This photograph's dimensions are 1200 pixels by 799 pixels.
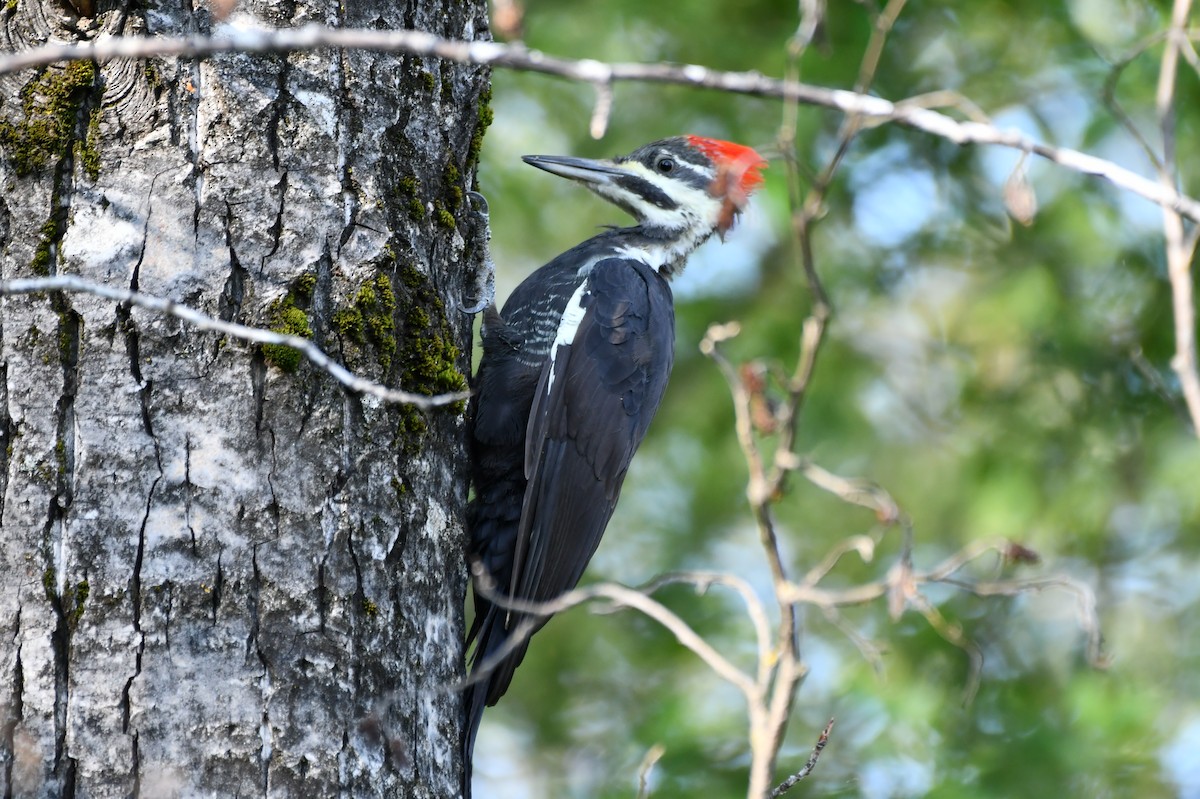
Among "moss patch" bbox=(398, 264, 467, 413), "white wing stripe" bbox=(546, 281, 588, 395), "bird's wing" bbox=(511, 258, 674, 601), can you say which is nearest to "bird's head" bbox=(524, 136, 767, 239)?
"bird's wing" bbox=(511, 258, 674, 601)

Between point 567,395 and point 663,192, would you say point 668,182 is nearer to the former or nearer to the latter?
point 663,192

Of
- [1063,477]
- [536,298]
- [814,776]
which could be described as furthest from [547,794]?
[536,298]

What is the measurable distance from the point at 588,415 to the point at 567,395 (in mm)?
82

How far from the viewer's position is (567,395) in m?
3.29

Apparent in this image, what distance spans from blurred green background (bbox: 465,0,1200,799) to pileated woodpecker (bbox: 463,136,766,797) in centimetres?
111

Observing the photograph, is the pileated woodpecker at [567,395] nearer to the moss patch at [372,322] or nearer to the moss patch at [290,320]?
the moss patch at [372,322]

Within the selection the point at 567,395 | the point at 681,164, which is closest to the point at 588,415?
the point at 567,395

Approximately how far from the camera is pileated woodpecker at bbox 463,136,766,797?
118 inches

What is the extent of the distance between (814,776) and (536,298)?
250cm

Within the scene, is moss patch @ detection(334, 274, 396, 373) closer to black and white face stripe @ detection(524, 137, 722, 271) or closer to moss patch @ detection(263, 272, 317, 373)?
moss patch @ detection(263, 272, 317, 373)

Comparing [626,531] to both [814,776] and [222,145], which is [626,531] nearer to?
[814,776]

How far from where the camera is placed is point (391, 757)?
2.16 metres

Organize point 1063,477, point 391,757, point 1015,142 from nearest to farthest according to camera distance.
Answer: point 1015,142
point 391,757
point 1063,477

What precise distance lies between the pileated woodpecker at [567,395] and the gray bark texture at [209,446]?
1.91 ft
